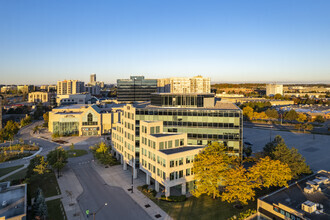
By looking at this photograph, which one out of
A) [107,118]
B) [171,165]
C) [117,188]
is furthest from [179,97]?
[107,118]

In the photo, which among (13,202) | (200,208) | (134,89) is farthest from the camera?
(134,89)

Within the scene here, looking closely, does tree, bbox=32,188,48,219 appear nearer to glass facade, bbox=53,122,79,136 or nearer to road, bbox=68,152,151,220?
road, bbox=68,152,151,220

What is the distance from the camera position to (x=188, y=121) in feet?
173

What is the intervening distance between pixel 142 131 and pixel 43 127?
99.3 meters

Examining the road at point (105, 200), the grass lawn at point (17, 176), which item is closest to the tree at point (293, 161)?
the road at point (105, 200)

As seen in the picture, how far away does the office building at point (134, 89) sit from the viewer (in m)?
191

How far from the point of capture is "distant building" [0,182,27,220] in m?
28.9

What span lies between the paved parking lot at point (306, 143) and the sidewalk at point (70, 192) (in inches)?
2432

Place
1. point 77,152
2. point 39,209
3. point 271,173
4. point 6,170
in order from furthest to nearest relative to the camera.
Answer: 1. point 77,152
2. point 6,170
3. point 271,173
4. point 39,209

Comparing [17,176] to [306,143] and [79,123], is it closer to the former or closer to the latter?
[79,123]

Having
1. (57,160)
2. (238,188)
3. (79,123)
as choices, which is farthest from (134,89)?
(238,188)

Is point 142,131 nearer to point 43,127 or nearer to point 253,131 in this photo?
point 253,131

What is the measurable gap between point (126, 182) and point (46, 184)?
1893 cm

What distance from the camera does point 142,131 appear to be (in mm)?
50531
